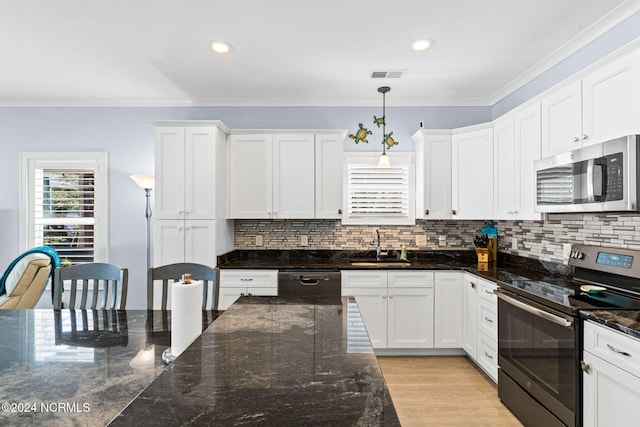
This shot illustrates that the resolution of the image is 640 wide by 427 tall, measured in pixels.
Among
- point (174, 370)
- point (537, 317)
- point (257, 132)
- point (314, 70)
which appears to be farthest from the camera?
A: point (257, 132)

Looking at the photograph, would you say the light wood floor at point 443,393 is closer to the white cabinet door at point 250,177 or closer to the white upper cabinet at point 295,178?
the white upper cabinet at point 295,178

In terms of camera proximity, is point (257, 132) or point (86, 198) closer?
point (257, 132)

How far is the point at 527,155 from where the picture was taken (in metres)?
2.83

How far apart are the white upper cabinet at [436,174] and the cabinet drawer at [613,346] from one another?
200 cm

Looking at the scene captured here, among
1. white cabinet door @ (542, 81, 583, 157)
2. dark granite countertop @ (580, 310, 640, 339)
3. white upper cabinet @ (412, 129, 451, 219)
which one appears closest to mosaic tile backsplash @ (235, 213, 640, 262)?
white upper cabinet @ (412, 129, 451, 219)

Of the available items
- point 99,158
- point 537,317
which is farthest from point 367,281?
point 99,158

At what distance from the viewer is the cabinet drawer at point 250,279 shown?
11.1ft

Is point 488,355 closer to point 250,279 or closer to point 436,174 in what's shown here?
point 436,174

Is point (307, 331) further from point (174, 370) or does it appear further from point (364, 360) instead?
point (174, 370)

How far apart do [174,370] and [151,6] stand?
2.28 m

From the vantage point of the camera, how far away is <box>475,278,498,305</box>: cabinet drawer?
280 centimetres

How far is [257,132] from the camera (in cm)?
373

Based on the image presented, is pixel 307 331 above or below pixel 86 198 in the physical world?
below

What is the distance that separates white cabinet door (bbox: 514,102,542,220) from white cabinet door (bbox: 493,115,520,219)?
1.3 inches
